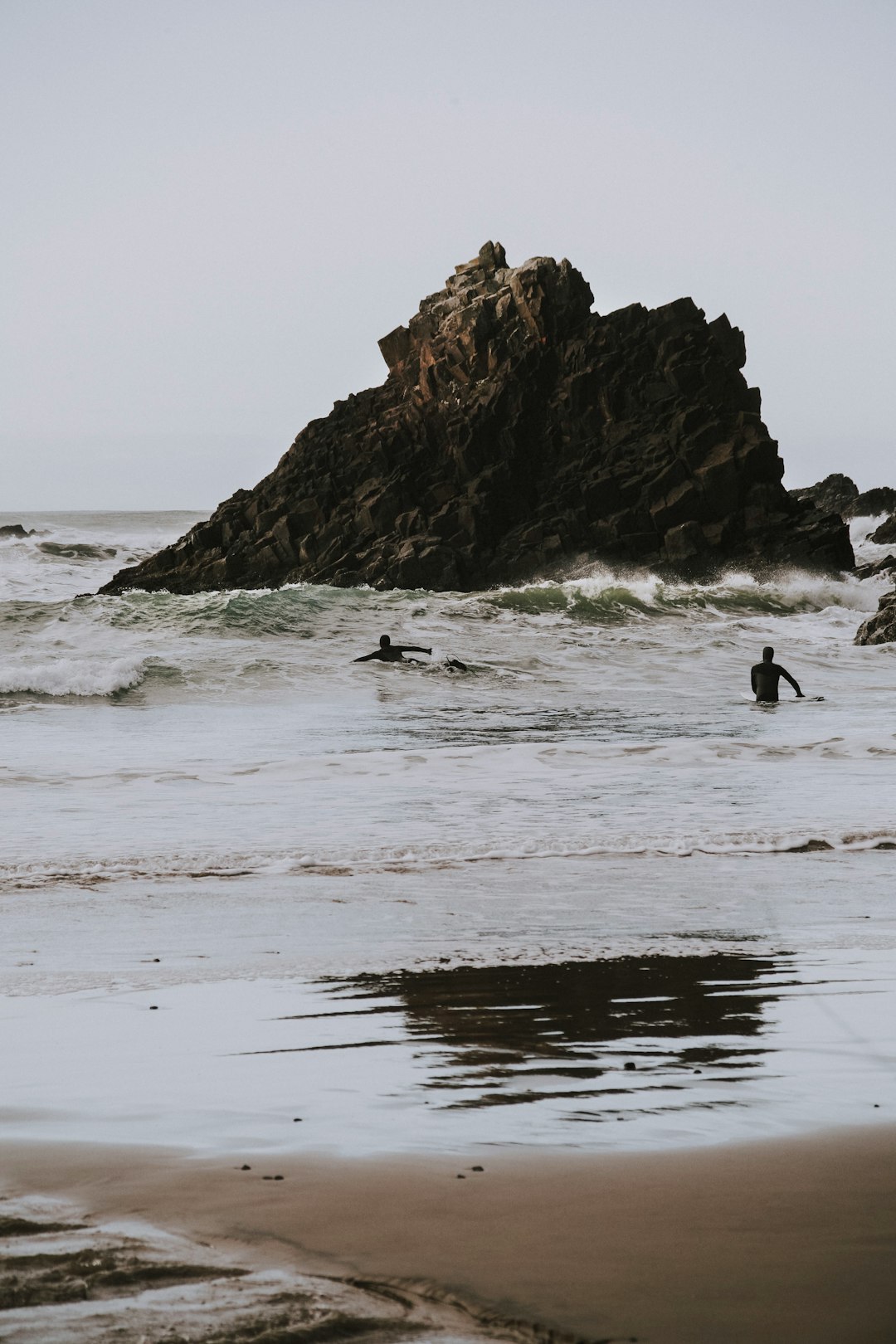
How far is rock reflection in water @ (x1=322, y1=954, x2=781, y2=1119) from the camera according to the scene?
10.7 feet

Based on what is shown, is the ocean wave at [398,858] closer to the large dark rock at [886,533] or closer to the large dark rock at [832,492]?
the large dark rock at [886,533]

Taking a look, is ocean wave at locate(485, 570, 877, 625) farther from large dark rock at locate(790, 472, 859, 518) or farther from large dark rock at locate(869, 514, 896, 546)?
large dark rock at locate(790, 472, 859, 518)

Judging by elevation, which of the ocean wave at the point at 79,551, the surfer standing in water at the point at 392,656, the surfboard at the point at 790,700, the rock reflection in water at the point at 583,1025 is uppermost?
the ocean wave at the point at 79,551

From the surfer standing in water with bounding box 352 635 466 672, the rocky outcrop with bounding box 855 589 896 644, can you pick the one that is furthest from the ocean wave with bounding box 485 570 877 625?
the surfer standing in water with bounding box 352 635 466 672

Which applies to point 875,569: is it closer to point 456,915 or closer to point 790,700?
point 790,700

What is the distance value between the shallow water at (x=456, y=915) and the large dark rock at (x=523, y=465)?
29.8 meters

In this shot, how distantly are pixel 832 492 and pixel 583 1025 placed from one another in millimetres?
81694

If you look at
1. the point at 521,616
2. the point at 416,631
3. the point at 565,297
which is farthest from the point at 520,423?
the point at 416,631

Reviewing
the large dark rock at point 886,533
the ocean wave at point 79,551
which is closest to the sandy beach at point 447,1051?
the ocean wave at point 79,551

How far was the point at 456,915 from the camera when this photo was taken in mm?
6000

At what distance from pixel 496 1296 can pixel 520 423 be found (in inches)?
2030

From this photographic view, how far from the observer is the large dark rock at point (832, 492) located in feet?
254

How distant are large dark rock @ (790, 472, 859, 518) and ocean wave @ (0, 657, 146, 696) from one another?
63.3m

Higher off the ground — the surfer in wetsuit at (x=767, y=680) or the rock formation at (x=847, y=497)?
the rock formation at (x=847, y=497)
